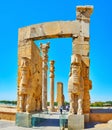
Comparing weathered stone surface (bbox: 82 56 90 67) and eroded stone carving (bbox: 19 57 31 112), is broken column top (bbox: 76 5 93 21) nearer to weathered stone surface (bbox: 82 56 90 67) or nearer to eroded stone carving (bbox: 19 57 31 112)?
weathered stone surface (bbox: 82 56 90 67)

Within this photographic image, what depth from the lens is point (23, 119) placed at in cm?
1391

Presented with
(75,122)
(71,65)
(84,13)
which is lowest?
(75,122)

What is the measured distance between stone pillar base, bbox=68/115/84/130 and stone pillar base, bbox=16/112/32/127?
7.25 feet

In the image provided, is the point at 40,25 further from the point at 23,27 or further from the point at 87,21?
the point at 87,21

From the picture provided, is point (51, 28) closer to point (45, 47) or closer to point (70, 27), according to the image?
point (70, 27)

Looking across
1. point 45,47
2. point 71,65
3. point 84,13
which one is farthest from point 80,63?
point 45,47

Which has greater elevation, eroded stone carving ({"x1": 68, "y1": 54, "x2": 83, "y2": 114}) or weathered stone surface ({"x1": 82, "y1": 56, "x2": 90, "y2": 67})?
weathered stone surface ({"x1": 82, "y1": 56, "x2": 90, "y2": 67})

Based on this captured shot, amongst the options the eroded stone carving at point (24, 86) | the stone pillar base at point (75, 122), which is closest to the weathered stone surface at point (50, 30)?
the eroded stone carving at point (24, 86)

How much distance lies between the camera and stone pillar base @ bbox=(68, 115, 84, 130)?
12.6 metres

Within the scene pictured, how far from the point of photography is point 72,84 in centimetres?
1281

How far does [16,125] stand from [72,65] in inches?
164

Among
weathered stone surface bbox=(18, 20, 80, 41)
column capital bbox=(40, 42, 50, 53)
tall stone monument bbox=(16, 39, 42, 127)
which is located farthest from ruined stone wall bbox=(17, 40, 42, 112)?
column capital bbox=(40, 42, 50, 53)

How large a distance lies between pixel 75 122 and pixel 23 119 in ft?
9.00

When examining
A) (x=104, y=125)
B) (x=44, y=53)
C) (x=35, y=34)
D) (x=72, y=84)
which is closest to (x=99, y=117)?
(x=104, y=125)
